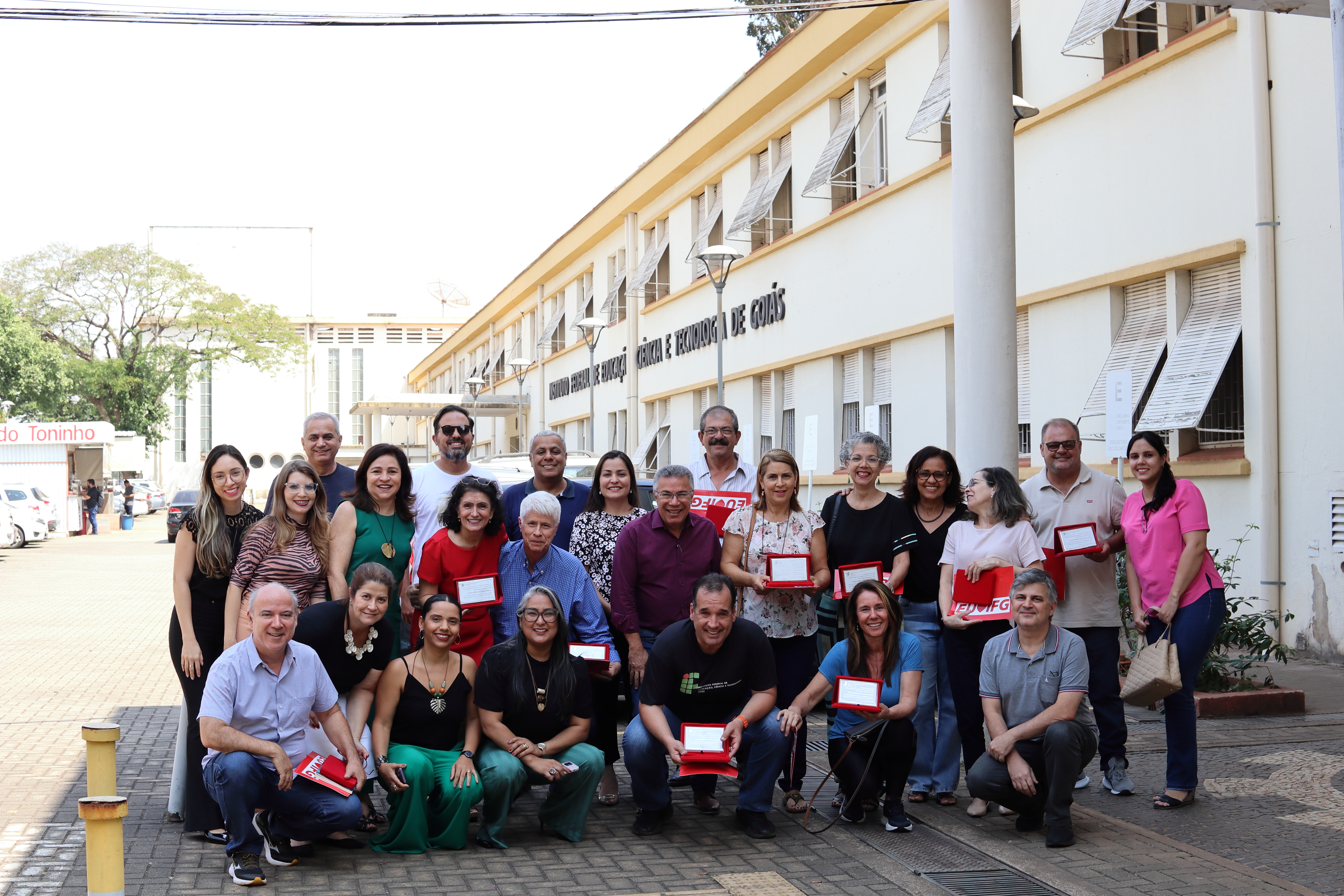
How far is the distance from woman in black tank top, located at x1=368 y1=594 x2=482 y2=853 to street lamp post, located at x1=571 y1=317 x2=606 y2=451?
79.3 ft

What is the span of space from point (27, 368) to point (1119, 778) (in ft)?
181

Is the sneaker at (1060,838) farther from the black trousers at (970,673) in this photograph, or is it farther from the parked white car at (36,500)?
the parked white car at (36,500)

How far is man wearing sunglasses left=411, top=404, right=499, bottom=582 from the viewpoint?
7457 millimetres

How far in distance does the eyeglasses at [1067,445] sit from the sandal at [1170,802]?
5.96ft

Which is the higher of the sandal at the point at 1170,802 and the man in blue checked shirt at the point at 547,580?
the man in blue checked shirt at the point at 547,580

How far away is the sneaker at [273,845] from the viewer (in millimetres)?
5832

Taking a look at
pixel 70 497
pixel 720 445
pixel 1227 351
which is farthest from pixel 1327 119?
pixel 70 497

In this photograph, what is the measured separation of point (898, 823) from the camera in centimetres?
645

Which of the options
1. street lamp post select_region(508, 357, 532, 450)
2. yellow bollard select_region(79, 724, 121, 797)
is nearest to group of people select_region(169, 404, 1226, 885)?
yellow bollard select_region(79, 724, 121, 797)

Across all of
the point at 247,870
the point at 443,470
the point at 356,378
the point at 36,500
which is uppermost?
the point at 356,378

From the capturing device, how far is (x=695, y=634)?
6.56 meters

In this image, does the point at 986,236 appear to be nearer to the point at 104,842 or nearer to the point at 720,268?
the point at 104,842

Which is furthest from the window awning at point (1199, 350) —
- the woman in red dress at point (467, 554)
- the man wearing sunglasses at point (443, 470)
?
the woman in red dress at point (467, 554)

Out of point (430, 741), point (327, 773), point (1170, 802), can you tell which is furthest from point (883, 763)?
point (327, 773)
